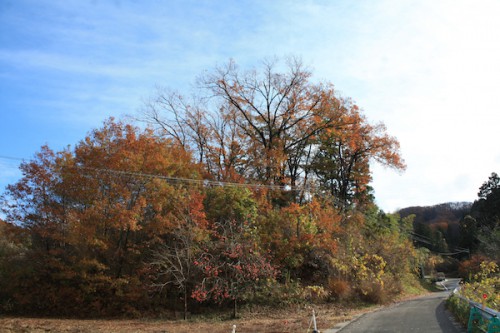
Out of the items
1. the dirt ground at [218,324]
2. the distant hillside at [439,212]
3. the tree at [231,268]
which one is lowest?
the dirt ground at [218,324]

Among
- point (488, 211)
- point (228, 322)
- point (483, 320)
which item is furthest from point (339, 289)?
point (488, 211)

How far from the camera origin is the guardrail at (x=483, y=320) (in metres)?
9.06

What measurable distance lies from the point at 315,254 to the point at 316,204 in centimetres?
389

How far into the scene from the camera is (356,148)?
132 feet

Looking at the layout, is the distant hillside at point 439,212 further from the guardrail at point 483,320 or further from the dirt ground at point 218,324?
the guardrail at point 483,320

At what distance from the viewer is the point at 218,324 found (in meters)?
20.1

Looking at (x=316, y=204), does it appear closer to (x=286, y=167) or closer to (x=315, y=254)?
(x=315, y=254)

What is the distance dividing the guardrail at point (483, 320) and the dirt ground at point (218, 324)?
516 cm

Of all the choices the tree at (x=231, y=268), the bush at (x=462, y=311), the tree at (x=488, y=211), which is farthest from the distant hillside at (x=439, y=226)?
the bush at (x=462, y=311)

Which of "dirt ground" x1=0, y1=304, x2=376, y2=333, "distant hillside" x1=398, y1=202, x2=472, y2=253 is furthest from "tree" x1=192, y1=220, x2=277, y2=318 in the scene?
"distant hillside" x1=398, y1=202, x2=472, y2=253

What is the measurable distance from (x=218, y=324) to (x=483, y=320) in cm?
1283

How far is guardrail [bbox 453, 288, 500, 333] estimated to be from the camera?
9.06 metres

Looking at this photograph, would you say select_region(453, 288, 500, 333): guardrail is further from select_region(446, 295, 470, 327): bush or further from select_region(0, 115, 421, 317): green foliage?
select_region(0, 115, 421, 317): green foliage

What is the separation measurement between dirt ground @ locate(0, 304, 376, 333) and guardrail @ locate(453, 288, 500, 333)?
5157 mm
